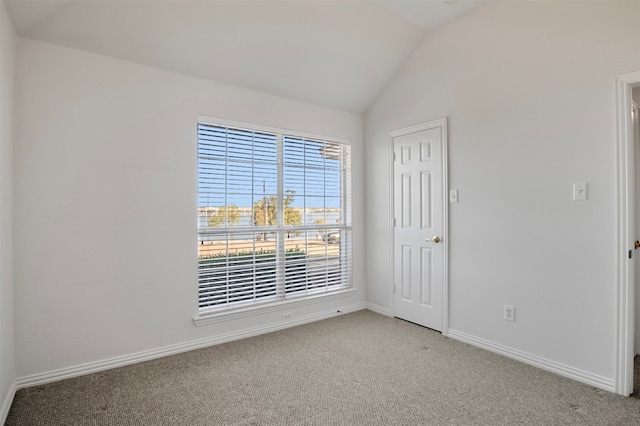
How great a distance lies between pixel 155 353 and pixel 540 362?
3.10m

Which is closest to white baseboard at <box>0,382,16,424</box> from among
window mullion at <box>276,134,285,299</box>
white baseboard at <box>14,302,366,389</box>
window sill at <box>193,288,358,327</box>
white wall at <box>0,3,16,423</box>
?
white wall at <box>0,3,16,423</box>

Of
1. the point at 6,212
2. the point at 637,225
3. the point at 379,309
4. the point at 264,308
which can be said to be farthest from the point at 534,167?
the point at 6,212

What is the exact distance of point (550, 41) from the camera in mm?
2521

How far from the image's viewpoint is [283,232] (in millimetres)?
3543

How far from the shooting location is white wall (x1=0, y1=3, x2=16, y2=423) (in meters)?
1.97

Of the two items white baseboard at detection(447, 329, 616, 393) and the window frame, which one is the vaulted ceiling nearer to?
the window frame

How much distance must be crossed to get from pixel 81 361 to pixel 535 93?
4056 millimetres

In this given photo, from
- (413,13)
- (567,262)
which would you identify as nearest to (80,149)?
(413,13)

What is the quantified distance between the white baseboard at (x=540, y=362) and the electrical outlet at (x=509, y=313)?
24 centimetres

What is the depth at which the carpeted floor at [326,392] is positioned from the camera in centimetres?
196

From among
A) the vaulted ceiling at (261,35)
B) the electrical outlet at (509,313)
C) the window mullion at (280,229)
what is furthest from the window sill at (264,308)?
the vaulted ceiling at (261,35)

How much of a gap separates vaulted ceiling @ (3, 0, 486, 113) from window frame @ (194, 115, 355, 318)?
401 millimetres

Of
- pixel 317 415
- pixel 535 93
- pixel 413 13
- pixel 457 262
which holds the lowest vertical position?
pixel 317 415

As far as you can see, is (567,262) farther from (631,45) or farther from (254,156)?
(254,156)
